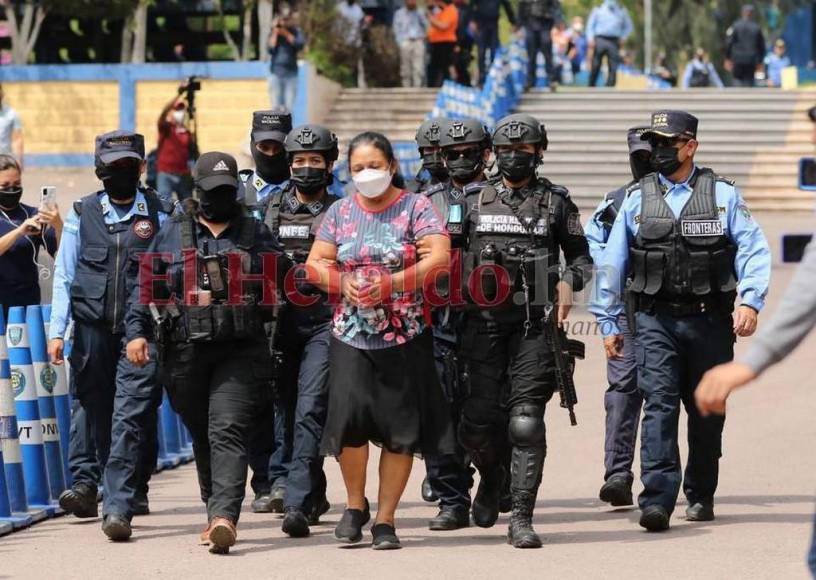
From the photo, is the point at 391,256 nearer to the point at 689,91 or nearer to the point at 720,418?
the point at 720,418

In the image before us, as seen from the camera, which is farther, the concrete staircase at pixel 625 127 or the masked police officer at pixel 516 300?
the concrete staircase at pixel 625 127

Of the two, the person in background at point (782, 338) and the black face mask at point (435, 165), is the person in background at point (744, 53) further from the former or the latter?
the person in background at point (782, 338)

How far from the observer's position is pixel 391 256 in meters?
8.38

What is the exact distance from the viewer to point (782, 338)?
16.5 ft

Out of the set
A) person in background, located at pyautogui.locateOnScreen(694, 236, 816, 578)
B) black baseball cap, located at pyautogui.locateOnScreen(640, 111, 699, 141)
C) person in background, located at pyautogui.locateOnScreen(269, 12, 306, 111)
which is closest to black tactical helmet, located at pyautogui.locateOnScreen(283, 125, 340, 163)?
black baseball cap, located at pyautogui.locateOnScreen(640, 111, 699, 141)

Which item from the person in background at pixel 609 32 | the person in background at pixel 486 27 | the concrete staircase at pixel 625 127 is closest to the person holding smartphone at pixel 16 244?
the concrete staircase at pixel 625 127

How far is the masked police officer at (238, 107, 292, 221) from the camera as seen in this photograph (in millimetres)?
10023

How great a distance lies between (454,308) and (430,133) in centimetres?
165

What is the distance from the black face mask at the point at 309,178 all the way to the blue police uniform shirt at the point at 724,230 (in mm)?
1533

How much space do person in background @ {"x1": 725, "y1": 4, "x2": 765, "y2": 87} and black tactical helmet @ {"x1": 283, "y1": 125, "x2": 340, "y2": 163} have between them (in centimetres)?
2668

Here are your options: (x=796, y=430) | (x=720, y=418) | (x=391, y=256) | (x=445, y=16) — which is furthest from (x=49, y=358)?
(x=445, y=16)

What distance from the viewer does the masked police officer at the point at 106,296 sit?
30.1 feet

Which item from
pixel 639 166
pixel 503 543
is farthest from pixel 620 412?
pixel 503 543

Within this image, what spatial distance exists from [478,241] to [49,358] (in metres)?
2.77
